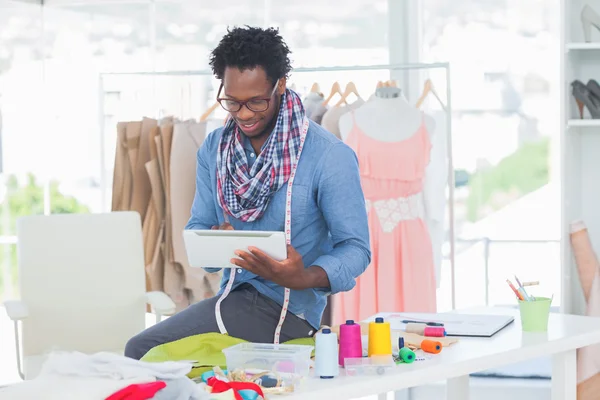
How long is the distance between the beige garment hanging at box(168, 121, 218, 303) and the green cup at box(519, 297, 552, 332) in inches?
70.1

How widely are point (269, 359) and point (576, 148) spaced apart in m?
2.44

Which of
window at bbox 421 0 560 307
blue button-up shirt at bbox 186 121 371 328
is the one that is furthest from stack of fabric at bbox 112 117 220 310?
blue button-up shirt at bbox 186 121 371 328

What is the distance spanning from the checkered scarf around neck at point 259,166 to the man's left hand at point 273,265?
255 millimetres

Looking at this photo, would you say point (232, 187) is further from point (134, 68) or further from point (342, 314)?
point (134, 68)

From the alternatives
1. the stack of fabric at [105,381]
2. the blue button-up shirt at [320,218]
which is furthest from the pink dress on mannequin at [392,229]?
the stack of fabric at [105,381]

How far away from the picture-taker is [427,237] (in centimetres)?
372

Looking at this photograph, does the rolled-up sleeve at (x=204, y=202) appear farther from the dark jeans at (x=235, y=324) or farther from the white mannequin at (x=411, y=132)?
the white mannequin at (x=411, y=132)

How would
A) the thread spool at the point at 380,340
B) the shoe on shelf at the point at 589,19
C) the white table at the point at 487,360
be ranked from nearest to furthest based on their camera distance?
the white table at the point at 487,360, the thread spool at the point at 380,340, the shoe on shelf at the point at 589,19

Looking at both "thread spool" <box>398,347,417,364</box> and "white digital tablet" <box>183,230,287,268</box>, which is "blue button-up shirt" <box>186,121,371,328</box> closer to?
"white digital tablet" <box>183,230,287,268</box>

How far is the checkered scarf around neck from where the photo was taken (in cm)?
230

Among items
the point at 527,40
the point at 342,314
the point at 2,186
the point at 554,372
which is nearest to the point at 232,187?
the point at 554,372

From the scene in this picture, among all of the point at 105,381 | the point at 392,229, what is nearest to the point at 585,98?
the point at 392,229

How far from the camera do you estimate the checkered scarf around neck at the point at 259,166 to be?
2.30m

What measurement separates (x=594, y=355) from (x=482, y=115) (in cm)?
123
